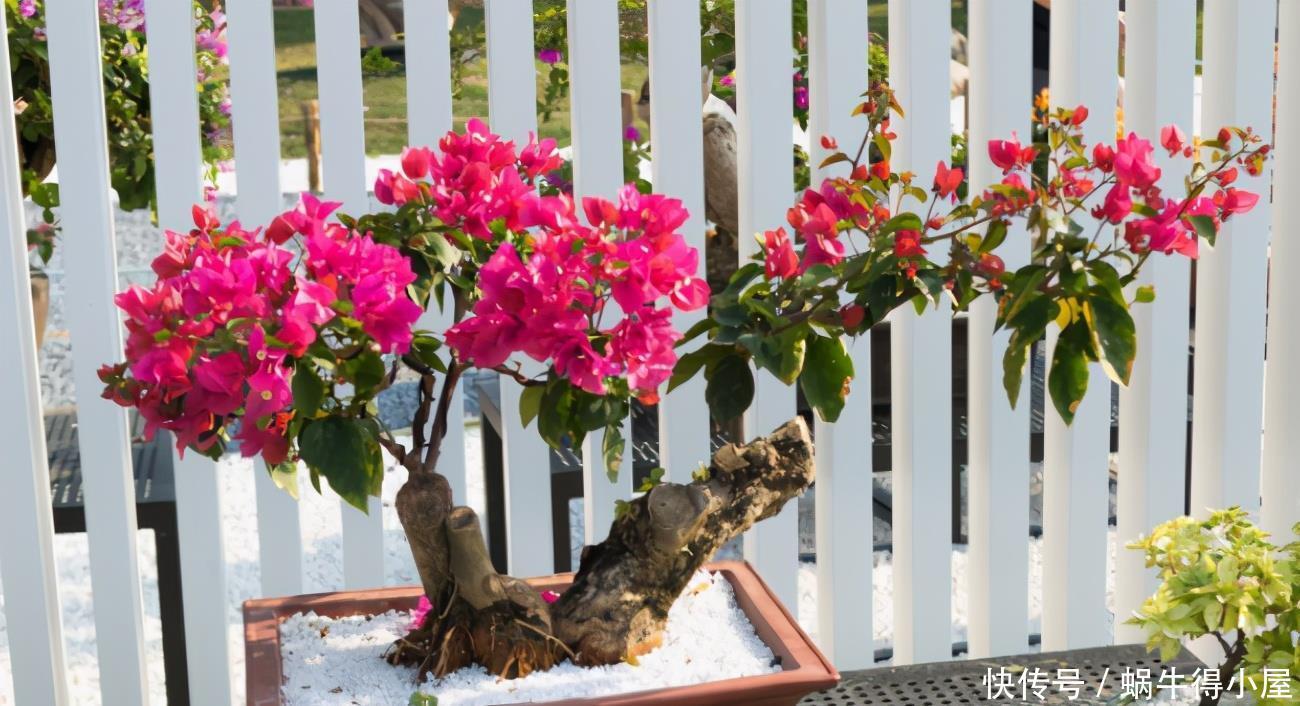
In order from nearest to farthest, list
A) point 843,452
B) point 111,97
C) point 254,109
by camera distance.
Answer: point 254,109
point 843,452
point 111,97

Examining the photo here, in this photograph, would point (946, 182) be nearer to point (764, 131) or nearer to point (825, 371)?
point (825, 371)

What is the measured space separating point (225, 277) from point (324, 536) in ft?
8.74

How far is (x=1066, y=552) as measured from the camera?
186 cm

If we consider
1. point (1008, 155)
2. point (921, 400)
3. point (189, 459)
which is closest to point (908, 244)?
point (1008, 155)

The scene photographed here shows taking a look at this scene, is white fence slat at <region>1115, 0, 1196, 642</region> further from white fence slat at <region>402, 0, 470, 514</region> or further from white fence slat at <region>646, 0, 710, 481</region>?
white fence slat at <region>402, 0, 470, 514</region>

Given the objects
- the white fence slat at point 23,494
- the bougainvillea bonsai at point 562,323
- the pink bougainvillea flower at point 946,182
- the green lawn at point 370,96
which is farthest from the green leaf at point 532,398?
the green lawn at point 370,96

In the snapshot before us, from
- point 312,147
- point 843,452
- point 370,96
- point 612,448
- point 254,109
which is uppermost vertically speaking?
point 370,96

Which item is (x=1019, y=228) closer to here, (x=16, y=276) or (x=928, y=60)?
(x=928, y=60)

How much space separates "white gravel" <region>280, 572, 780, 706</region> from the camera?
3.91 feet

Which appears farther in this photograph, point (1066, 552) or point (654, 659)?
point (1066, 552)

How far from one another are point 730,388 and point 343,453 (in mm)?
350

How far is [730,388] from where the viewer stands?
1203 mm

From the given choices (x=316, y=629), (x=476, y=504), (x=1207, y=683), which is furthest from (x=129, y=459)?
(x=476, y=504)

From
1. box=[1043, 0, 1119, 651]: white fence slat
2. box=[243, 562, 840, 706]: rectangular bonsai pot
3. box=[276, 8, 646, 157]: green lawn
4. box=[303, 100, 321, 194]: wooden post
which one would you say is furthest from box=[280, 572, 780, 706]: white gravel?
box=[276, 8, 646, 157]: green lawn
